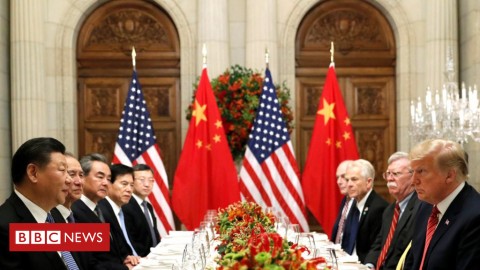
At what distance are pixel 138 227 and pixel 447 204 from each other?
406 cm

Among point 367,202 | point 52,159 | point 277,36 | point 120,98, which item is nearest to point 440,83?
point 277,36

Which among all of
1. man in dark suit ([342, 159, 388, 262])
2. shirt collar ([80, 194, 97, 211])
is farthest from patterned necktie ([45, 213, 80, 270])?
man in dark suit ([342, 159, 388, 262])

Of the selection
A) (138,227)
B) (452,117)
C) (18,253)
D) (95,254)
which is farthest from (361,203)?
(18,253)

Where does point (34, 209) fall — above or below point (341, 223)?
above

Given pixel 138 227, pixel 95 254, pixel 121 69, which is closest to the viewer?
pixel 95 254

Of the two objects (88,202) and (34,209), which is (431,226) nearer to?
(34,209)

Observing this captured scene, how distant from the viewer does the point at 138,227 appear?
6.95 metres

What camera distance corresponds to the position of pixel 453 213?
3.44 m

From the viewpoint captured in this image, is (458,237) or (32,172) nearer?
(32,172)

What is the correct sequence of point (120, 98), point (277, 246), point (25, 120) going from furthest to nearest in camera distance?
point (120, 98) < point (25, 120) < point (277, 246)

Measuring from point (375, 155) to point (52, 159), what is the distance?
297 inches

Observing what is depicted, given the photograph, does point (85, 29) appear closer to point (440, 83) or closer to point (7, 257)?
point (440, 83)

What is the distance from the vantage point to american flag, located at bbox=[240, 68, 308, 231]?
8.61 m

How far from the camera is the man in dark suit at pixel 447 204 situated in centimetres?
333
